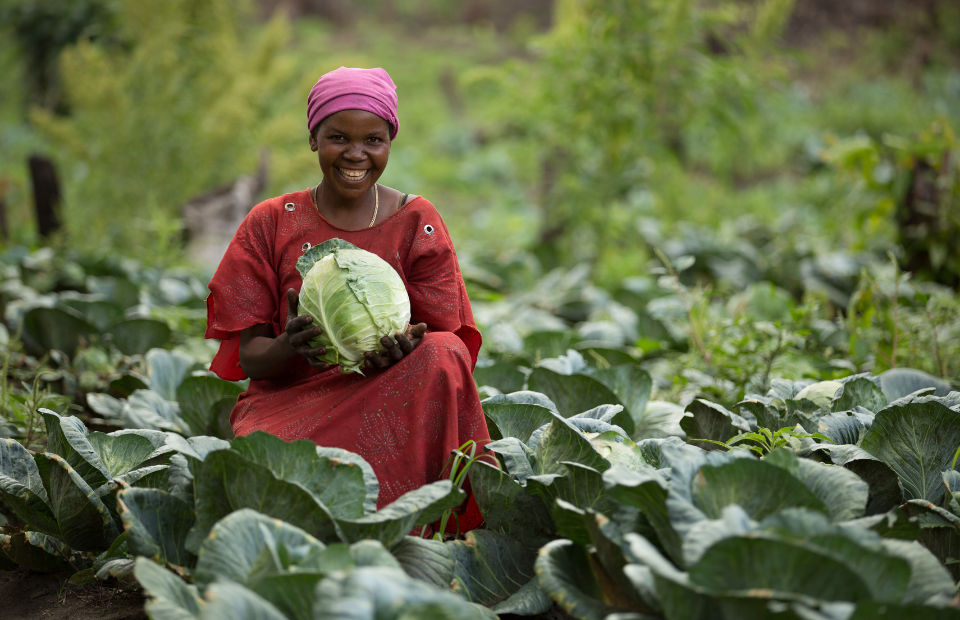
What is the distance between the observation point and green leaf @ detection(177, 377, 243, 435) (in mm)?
2729

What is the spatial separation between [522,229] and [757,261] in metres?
3.72

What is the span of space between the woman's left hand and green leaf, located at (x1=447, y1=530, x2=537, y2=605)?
49 cm

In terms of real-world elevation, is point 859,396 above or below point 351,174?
below

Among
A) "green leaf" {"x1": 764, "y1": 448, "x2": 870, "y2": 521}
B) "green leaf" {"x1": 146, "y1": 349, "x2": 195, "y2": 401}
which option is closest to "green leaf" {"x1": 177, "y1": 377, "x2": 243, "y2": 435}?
"green leaf" {"x1": 146, "y1": 349, "x2": 195, "y2": 401}

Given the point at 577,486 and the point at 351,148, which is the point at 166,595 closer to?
the point at 577,486

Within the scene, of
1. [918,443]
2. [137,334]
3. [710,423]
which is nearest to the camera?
[918,443]

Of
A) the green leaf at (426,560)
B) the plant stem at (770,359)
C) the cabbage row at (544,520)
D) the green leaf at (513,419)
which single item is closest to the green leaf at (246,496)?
the cabbage row at (544,520)

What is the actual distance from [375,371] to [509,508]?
0.51m

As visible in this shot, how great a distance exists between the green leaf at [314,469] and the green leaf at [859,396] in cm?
159

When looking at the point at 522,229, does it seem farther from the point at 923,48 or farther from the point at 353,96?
the point at 923,48

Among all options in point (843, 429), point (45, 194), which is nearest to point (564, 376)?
point (843, 429)

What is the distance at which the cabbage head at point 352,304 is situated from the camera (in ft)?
6.14

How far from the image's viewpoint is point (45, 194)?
591cm

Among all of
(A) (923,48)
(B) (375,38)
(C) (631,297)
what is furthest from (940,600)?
(B) (375,38)
